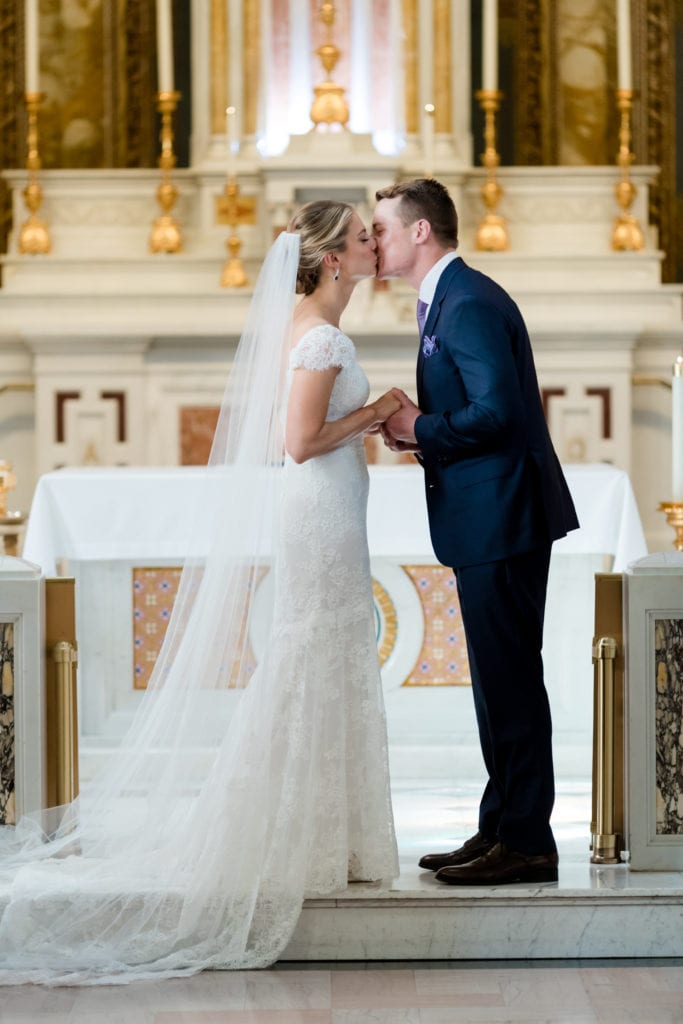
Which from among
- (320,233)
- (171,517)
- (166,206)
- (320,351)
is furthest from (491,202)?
(320,351)

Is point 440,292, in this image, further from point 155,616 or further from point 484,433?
point 155,616

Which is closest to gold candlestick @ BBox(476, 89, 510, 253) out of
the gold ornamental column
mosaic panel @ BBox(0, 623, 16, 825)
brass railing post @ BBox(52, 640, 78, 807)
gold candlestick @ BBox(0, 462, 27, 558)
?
the gold ornamental column

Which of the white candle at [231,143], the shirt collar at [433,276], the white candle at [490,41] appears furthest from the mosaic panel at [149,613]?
the white candle at [490,41]

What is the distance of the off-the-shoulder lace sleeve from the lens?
4207 millimetres

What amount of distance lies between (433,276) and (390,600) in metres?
1.82

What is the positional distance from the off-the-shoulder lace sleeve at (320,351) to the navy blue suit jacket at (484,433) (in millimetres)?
211

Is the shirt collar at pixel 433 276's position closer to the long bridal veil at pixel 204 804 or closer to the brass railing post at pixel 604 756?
the long bridal veil at pixel 204 804

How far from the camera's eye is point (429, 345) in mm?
4273

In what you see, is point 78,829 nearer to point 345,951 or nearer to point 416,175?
point 345,951

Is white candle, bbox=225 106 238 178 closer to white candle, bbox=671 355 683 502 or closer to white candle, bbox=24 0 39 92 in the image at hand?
white candle, bbox=24 0 39 92

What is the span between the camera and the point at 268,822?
4.19 meters

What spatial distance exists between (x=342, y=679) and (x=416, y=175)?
3.79m

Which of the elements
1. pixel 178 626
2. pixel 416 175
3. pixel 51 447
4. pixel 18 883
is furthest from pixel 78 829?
pixel 416 175

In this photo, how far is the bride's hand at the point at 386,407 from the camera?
4.29 m
